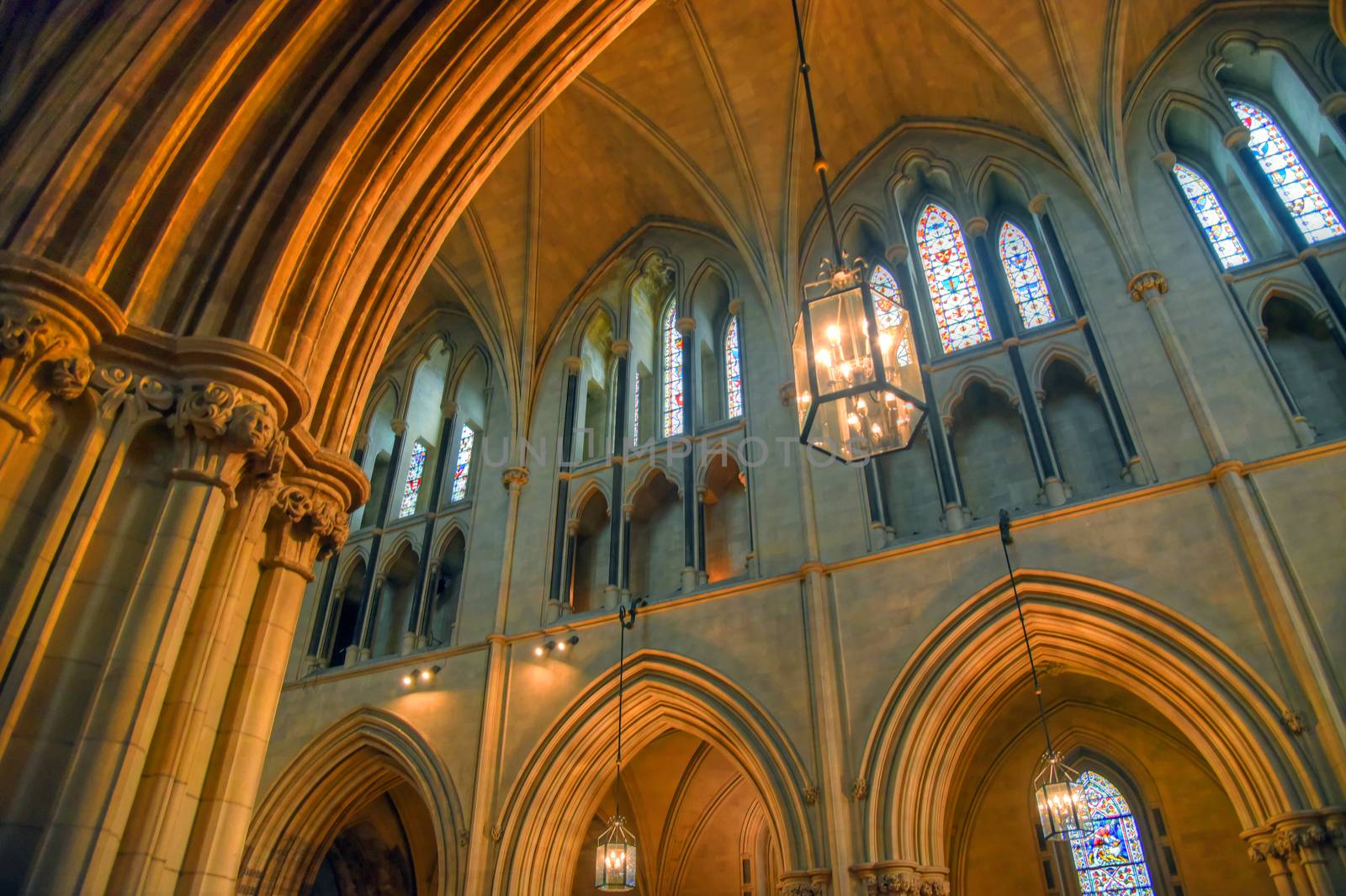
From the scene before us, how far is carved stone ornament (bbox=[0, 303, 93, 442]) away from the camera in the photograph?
13.3ft

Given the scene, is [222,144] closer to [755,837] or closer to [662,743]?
[662,743]

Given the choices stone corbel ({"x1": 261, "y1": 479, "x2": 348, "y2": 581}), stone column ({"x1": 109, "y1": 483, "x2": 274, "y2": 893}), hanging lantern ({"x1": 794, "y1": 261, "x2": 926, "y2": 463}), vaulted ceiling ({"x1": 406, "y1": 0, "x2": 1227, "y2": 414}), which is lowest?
stone column ({"x1": 109, "y1": 483, "x2": 274, "y2": 893})

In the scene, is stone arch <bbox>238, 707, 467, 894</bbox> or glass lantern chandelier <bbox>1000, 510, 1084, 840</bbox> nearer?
glass lantern chandelier <bbox>1000, 510, 1084, 840</bbox>

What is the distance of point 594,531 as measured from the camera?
45.2 ft

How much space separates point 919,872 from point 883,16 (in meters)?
10.8

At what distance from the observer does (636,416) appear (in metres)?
14.3

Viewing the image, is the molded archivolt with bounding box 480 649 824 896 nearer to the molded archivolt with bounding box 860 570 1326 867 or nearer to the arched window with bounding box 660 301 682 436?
the molded archivolt with bounding box 860 570 1326 867

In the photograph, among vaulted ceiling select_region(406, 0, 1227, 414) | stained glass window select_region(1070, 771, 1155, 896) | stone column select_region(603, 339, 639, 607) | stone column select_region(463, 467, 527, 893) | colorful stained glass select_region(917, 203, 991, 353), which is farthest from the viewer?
stone column select_region(603, 339, 639, 607)

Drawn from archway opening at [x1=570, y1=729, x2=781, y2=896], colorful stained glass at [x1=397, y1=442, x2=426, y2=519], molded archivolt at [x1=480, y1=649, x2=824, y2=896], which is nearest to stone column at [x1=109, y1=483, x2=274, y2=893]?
molded archivolt at [x1=480, y1=649, x2=824, y2=896]

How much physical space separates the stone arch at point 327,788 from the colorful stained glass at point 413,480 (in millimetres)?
3807

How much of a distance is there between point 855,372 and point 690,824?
9656mm

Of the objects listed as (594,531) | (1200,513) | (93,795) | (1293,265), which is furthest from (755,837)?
(93,795)

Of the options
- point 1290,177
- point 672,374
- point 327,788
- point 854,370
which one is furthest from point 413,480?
point 1290,177

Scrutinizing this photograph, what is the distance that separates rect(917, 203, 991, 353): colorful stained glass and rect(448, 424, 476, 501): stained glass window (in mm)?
7620
